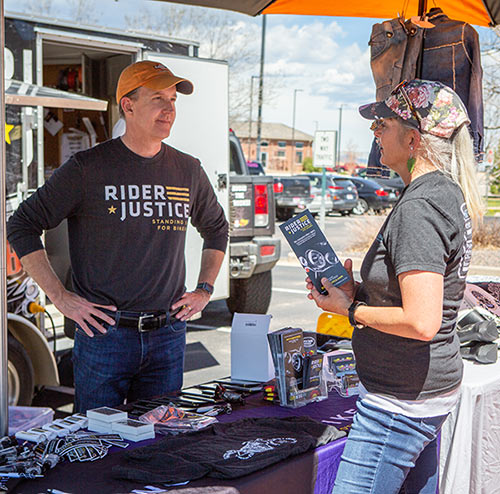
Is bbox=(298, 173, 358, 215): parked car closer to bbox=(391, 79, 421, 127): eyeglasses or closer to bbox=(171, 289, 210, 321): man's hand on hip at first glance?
bbox=(171, 289, 210, 321): man's hand on hip

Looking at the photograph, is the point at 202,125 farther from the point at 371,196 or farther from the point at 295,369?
the point at 371,196

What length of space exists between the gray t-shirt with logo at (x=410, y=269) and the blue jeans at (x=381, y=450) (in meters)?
0.08

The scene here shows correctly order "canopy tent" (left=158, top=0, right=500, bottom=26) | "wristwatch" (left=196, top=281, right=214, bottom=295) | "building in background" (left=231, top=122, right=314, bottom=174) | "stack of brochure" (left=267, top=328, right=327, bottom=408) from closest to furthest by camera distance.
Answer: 1. "stack of brochure" (left=267, top=328, right=327, bottom=408)
2. "wristwatch" (left=196, top=281, right=214, bottom=295)
3. "canopy tent" (left=158, top=0, right=500, bottom=26)
4. "building in background" (left=231, top=122, right=314, bottom=174)

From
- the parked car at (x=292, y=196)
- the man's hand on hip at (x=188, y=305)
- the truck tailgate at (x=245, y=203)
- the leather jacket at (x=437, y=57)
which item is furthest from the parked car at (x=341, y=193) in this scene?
the man's hand on hip at (x=188, y=305)

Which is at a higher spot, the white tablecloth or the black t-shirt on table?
the black t-shirt on table

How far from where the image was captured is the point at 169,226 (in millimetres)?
2846

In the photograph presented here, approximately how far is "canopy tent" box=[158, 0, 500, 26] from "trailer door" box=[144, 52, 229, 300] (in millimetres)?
2112

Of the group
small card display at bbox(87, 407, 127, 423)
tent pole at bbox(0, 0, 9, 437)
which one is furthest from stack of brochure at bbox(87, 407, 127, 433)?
tent pole at bbox(0, 0, 9, 437)

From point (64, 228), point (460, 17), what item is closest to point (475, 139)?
point (460, 17)

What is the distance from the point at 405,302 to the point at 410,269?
89 millimetres

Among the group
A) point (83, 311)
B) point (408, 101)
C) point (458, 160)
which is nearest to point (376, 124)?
point (408, 101)

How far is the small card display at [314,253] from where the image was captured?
7.23ft

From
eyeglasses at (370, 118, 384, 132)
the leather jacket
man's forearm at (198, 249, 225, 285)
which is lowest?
man's forearm at (198, 249, 225, 285)

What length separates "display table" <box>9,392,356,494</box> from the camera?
185 centimetres
